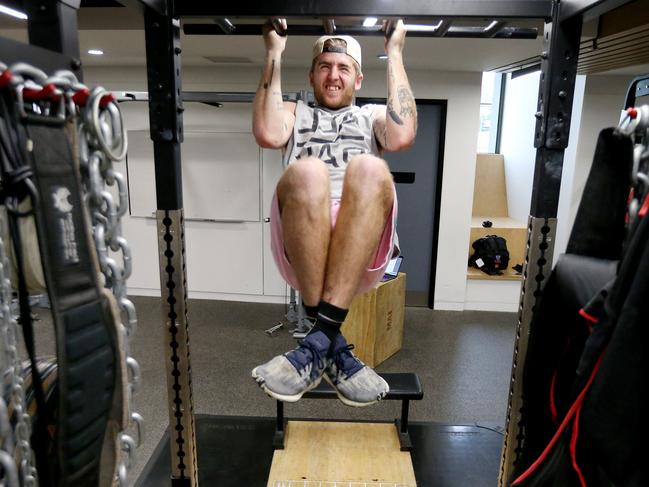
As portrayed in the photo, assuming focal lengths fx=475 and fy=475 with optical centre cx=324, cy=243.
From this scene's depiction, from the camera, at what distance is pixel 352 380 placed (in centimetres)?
Answer: 137

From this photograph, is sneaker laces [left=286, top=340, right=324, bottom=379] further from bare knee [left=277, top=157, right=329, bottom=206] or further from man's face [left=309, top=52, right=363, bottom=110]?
man's face [left=309, top=52, right=363, bottom=110]

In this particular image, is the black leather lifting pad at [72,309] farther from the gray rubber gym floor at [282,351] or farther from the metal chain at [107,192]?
the gray rubber gym floor at [282,351]

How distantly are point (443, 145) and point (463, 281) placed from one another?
1402 millimetres

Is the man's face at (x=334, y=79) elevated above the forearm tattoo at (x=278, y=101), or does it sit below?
above

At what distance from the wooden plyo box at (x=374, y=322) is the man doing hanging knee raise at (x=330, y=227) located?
6.82 feet

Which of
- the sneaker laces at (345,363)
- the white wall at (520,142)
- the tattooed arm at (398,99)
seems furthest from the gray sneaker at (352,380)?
the white wall at (520,142)

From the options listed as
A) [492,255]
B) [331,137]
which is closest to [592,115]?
[492,255]

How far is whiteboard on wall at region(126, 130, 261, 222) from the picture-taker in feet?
15.5

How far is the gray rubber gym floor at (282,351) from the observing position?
3178 mm

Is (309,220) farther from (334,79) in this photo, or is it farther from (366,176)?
(334,79)

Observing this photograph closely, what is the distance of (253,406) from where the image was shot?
3.23 metres

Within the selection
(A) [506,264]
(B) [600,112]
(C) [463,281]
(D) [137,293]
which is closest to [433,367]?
(C) [463,281]

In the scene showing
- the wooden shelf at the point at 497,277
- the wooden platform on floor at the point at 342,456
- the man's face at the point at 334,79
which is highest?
the man's face at the point at 334,79

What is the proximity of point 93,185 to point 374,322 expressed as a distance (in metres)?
3.04
